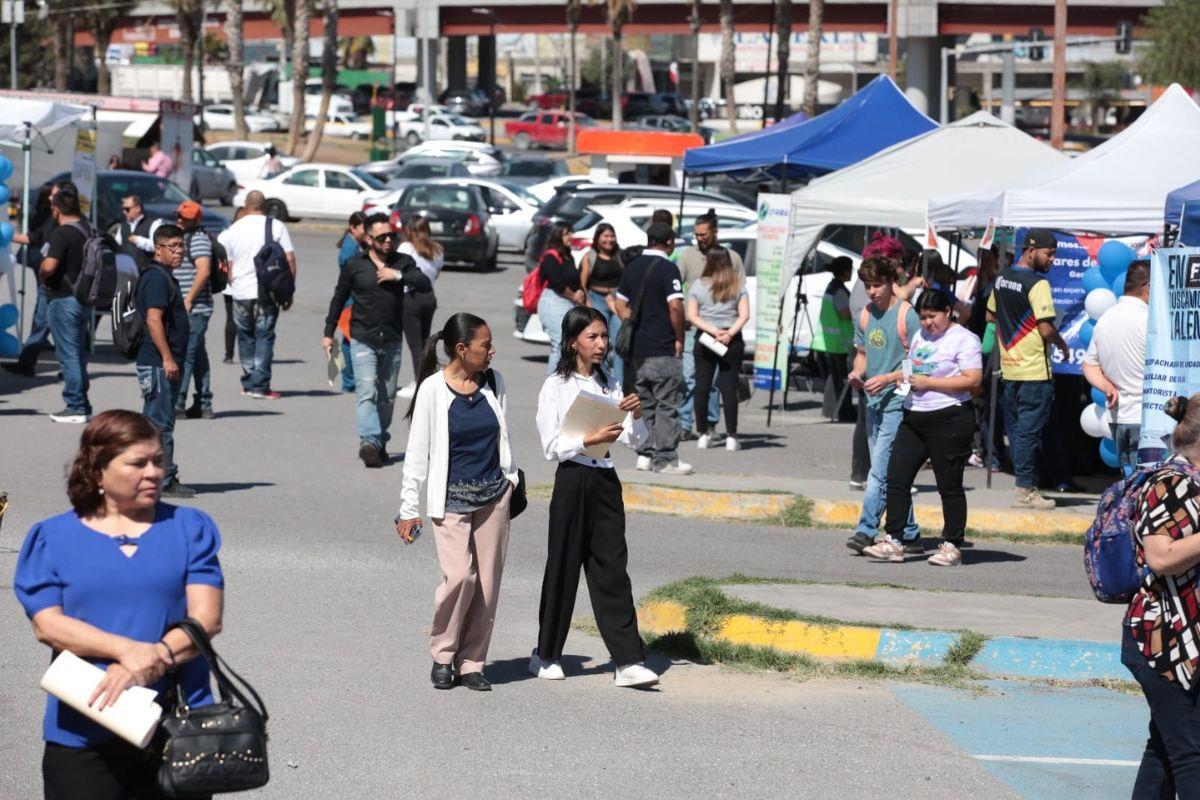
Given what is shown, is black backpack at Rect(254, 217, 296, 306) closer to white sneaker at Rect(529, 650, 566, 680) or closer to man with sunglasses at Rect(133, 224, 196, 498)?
man with sunglasses at Rect(133, 224, 196, 498)

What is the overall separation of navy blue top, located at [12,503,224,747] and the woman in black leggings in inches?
386

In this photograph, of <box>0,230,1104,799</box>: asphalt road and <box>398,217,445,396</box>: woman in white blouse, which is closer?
<box>0,230,1104,799</box>: asphalt road

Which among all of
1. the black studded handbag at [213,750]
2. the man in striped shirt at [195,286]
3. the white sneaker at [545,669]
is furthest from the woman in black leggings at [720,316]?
the black studded handbag at [213,750]

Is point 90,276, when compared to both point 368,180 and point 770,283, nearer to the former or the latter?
point 770,283

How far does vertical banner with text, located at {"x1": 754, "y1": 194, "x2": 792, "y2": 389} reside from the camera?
1677 cm

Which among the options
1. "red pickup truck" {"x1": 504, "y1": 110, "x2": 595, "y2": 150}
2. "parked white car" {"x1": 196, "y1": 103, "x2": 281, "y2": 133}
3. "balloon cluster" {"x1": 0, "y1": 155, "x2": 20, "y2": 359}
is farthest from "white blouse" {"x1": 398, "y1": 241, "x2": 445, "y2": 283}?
"red pickup truck" {"x1": 504, "y1": 110, "x2": 595, "y2": 150}

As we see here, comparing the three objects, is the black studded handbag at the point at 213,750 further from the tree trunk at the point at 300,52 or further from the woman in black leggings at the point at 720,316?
the tree trunk at the point at 300,52

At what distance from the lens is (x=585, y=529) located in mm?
7586

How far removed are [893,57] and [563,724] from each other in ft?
124

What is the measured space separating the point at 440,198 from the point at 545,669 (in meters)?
23.0

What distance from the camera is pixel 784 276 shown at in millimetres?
16344

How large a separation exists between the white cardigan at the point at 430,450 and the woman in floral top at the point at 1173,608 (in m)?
3.04

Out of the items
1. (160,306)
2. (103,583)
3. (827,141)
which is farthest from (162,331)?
(827,141)

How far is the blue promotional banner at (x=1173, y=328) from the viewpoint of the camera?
928cm
